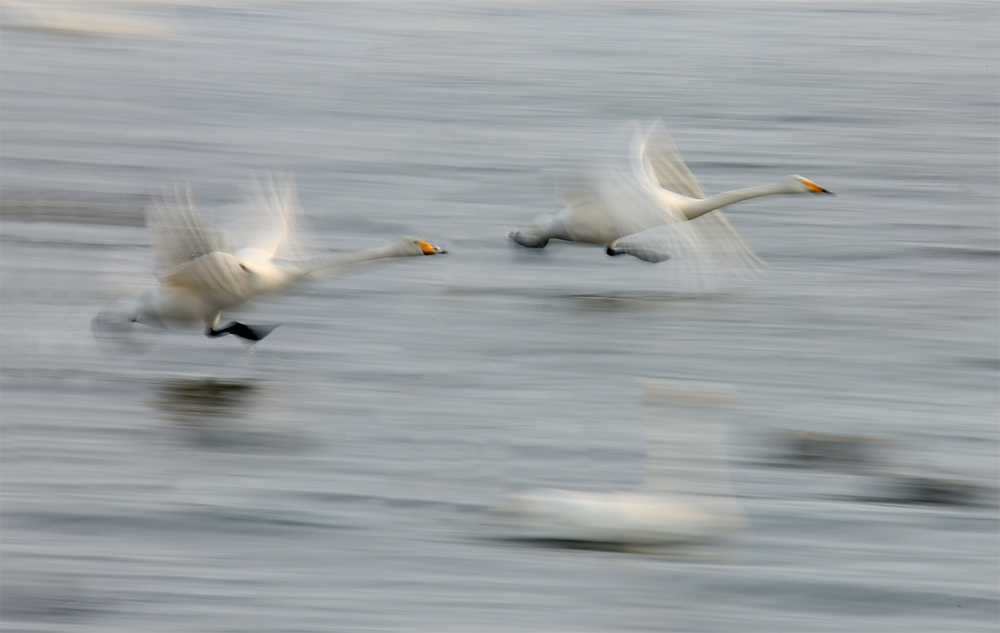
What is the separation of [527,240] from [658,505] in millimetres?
2733

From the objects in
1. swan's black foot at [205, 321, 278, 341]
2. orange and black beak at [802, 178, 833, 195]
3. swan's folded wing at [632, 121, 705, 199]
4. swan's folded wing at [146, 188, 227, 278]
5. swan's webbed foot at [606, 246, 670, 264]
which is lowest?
swan's black foot at [205, 321, 278, 341]

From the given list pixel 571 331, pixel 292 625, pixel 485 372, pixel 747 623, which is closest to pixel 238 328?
pixel 485 372

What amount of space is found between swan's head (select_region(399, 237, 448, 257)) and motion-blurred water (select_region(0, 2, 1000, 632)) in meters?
0.48

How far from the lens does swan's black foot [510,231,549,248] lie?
6.92m

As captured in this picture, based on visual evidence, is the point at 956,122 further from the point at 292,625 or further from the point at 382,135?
the point at 292,625

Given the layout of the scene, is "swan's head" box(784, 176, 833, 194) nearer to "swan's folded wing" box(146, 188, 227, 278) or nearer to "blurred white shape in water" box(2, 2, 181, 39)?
"swan's folded wing" box(146, 188, 227, 278)

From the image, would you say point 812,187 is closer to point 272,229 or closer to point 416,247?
point 416,247

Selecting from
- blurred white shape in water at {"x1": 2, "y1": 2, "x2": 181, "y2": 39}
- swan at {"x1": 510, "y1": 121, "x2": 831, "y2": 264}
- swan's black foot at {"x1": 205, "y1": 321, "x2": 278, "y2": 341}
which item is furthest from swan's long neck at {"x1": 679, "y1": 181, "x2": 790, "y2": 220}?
blurred white shape in water at {"x1": 2, "y1": 2, "x2": 181, "y2": 39}

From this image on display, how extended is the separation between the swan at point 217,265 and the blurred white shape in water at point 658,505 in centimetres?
141

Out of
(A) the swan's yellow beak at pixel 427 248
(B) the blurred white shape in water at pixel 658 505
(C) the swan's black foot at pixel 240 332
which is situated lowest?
(B) the blurred white shape in water at pixel 658 505

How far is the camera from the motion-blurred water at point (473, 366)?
3.99 meters

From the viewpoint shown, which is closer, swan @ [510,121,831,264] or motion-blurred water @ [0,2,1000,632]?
motion-blurred water @ [0,2,1000,632]

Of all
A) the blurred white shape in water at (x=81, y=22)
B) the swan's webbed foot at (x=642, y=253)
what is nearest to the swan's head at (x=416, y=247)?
the swan's webbed foot at (x=642, y=253)

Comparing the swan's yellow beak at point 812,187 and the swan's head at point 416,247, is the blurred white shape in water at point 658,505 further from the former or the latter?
the swan's yellow beak at point 812,187
